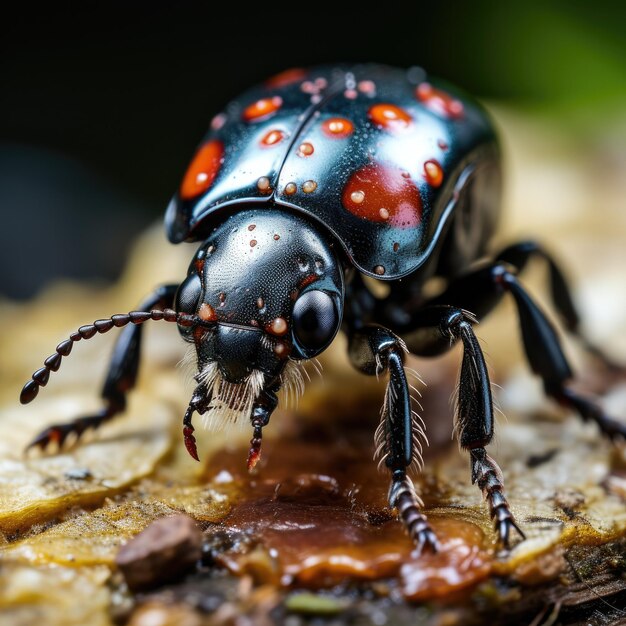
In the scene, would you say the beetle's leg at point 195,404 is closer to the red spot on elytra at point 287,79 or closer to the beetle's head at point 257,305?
the beetle's head at point 257,305

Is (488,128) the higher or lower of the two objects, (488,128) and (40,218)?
the higher

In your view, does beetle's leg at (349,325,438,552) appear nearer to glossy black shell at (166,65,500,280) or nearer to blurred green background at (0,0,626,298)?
glossy black shell at (166,65,500,280)

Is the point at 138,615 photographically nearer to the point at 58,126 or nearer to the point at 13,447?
the point at 13,447

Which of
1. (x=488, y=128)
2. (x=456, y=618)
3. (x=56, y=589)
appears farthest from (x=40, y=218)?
(x=456, y=618)

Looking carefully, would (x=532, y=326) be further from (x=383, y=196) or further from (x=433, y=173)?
(x=383, y=196)

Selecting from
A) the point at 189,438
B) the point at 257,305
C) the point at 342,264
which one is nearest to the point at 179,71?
the point at 342,264

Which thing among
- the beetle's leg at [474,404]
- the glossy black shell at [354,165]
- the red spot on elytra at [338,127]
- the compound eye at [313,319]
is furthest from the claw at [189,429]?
the red spot on elytra at [338,127]
